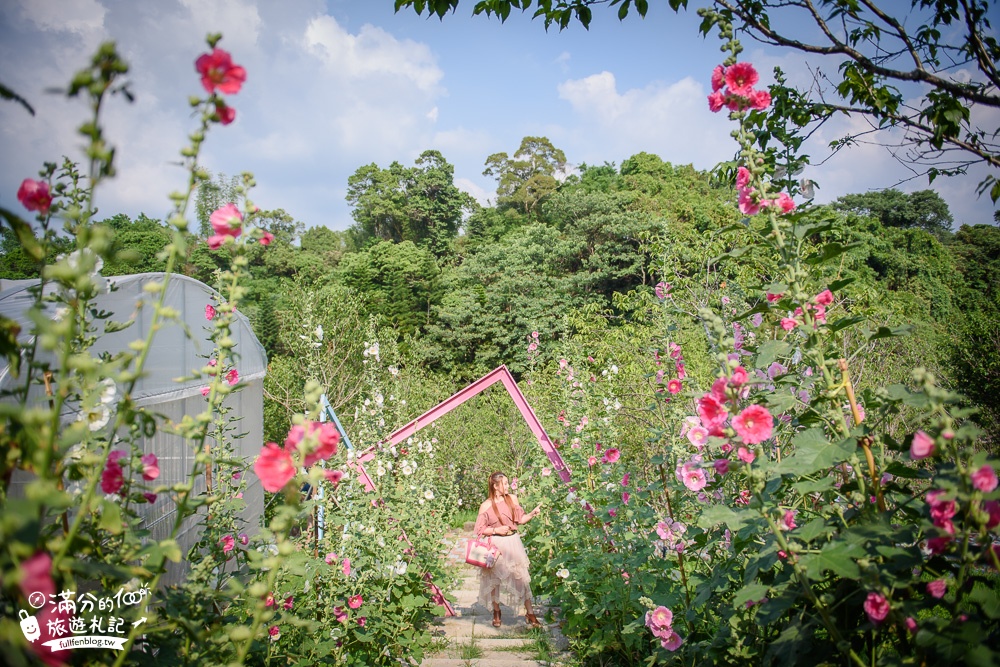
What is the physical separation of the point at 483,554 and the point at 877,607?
3.79 metres

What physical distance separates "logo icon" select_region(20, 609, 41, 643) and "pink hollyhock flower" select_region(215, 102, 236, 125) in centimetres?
86

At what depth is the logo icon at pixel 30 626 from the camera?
2.93ft

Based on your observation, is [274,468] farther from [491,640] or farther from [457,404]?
[457,404]

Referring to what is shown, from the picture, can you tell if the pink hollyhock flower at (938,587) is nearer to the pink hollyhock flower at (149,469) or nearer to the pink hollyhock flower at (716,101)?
the pink hollyhock flower at (716,101)

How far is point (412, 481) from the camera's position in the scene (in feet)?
15.5

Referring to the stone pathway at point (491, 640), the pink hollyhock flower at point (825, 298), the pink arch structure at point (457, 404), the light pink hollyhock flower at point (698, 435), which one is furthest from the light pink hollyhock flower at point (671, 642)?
the pink arch structure at point (457, 404)

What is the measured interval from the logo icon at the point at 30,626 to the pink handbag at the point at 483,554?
Answer: 12.9 feet

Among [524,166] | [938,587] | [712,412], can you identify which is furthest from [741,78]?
[524,166]

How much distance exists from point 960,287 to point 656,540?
23385 mm

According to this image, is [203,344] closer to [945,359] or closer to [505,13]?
[505,13]

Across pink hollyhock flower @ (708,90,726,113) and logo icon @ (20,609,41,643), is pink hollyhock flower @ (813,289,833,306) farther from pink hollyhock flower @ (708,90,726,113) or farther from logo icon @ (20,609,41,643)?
logo icon @ (20,609,41,643)

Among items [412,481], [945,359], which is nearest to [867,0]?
[412,481]

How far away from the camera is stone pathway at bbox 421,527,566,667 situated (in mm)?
3689

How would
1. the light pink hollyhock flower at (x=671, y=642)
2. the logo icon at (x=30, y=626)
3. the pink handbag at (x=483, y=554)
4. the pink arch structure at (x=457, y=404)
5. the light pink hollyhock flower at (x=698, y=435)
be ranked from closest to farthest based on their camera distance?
the logo icon at (x=30, y=626) → the light pink hollyhock flower at (x=698, y=435) → the light pink hollyhock flower at (x=671, y=642) → the pink arch structure at (x=457, y=404) → the pink handbag at (x=483, y=554)
